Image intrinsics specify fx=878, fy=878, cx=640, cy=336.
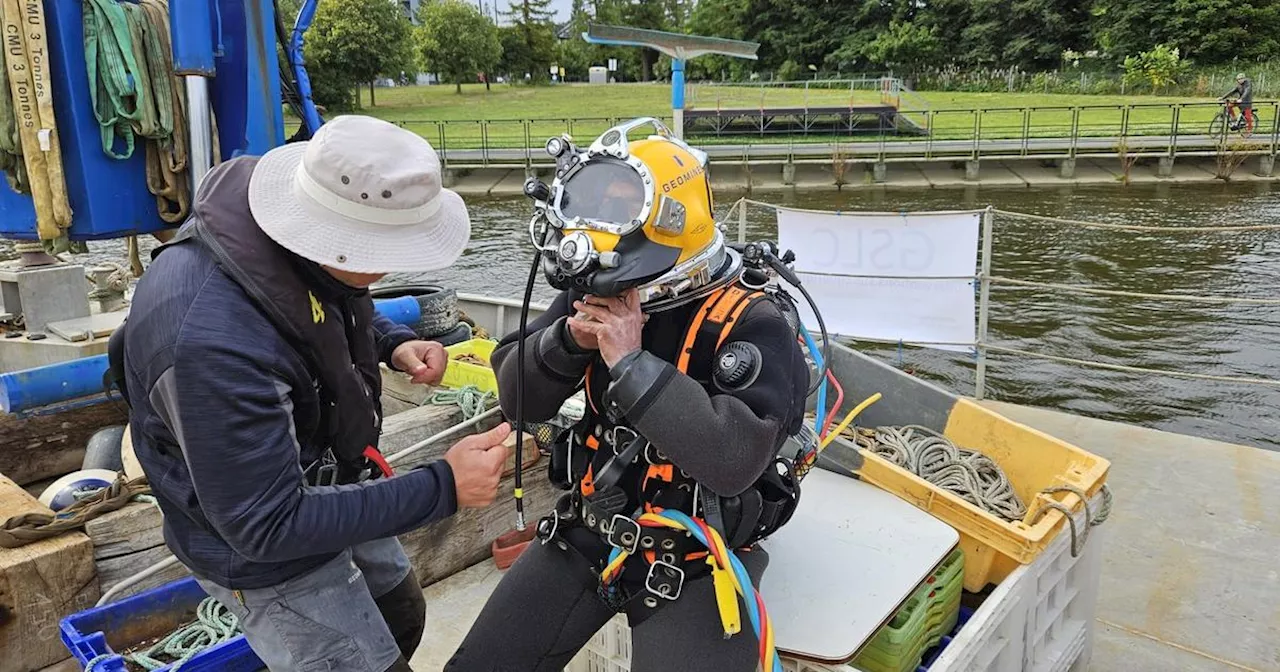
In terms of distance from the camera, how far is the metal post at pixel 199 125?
12.2ft

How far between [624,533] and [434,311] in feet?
9.98

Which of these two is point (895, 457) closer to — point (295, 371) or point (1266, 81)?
point (295, 371)

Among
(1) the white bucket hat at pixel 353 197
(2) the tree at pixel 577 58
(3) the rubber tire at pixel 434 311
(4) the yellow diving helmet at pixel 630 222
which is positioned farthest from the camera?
(2) the tree at pixel 577 58

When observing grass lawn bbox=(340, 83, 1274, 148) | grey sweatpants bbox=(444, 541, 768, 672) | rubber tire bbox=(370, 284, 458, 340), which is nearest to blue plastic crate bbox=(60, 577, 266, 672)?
grey sweatpants bbox=(444, 541, 768, 672)

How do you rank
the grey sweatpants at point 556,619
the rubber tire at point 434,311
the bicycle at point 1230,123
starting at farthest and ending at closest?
the bicycle at point 1230,123
the rubber tire at point 434,311
the grey sweatpants at point 556,619

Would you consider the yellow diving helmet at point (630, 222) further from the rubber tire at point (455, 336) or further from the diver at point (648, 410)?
the rubber tire at point (455, 336)

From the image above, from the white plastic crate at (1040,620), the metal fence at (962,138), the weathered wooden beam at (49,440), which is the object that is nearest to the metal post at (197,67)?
the weathered wooden beam at (49,440)

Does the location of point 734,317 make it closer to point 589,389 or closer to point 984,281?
point 589,389

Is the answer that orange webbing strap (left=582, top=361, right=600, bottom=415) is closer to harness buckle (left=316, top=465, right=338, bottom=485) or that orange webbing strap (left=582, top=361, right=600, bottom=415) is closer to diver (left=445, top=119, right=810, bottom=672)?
diver (left=445, top=119, right=810, bottom=672)

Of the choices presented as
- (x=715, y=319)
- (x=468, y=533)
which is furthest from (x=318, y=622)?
(x=468, y=533)

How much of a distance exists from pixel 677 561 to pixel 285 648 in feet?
2.89

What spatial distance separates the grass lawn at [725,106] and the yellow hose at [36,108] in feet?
48.3

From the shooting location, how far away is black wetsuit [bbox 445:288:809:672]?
6.19ft

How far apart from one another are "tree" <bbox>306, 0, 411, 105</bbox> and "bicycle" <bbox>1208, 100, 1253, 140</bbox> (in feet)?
112
